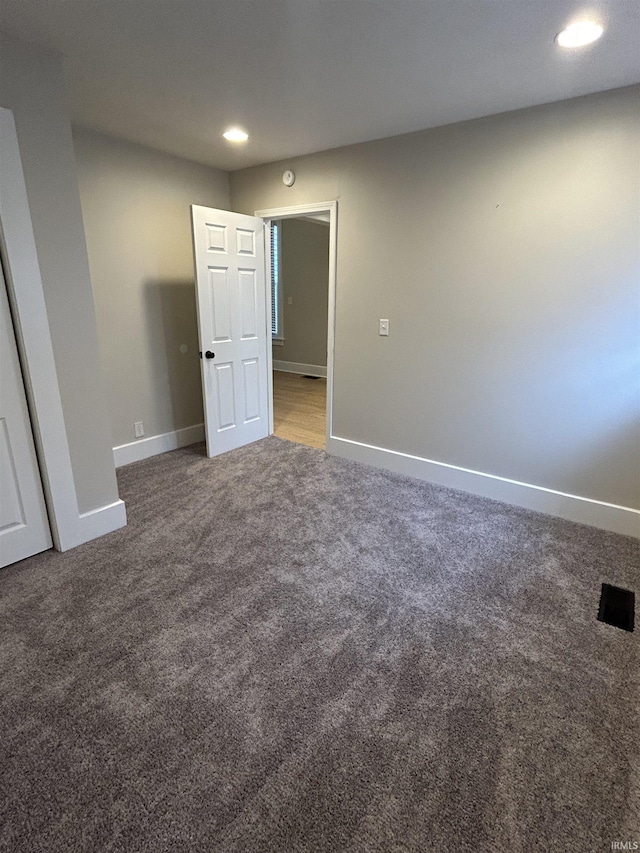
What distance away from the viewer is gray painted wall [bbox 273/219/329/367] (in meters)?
6.89

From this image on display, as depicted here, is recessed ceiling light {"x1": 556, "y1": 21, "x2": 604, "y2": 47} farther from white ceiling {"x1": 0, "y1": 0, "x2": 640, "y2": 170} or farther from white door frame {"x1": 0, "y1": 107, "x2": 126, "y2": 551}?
white door frame {"x1": 0, "y1": 107, "x2": 126, "y2": 551}

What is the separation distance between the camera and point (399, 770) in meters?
1.34

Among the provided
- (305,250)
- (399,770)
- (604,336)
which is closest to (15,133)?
(399,770)

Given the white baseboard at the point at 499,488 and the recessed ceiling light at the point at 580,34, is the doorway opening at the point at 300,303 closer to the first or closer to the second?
the white baseboard at the point at 499,488

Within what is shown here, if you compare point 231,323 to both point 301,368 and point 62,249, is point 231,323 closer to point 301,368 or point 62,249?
point 62,249

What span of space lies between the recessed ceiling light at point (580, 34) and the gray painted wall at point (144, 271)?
2836 mm

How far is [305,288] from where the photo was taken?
7145 mm

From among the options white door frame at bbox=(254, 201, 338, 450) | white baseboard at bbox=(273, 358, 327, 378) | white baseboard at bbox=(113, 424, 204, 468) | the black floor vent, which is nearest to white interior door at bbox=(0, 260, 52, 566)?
white baseboard at bbox=(113, 424, 204, 468)

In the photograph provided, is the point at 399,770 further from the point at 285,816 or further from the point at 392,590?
the point at 392,590

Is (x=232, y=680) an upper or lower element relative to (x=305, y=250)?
lower

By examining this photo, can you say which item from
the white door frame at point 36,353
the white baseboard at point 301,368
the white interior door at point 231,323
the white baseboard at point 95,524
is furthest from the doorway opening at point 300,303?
the white door frame at point 36,353

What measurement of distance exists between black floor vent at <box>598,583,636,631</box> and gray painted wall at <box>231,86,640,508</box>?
2.30 ft

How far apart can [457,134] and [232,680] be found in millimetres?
3257

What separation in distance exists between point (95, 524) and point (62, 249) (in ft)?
4.96
